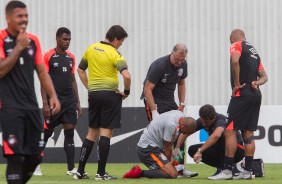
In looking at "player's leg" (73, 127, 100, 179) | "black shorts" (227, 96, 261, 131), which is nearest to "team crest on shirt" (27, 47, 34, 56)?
"player's leg" (73, 127, 100, 179)

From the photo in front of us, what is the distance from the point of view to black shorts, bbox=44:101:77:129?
12.6 m

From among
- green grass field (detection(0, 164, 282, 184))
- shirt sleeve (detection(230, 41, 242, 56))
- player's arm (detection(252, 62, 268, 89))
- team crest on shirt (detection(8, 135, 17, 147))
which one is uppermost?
shirt sleeve (detection(230, 41, 242, 56))

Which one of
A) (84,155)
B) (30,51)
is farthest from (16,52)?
(84,155)

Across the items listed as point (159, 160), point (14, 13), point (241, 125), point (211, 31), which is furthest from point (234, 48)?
point (211, 31)

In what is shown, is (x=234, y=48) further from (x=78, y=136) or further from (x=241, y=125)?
(x=78, y=136)

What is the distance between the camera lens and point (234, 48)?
11711 millimetres

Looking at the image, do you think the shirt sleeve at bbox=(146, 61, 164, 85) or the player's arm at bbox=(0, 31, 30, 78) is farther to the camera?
the shirt sleeve at bbox=(146, 61, 164, 85)

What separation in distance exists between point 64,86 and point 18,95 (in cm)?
463

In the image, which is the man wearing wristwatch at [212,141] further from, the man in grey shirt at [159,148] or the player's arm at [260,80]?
the player's arm at [260,80]

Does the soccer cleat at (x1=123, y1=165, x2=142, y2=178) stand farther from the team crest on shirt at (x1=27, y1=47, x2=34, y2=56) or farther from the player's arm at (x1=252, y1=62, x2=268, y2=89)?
the team crest on shirt at (x1=27, y1=47, x2=34, y2=56)

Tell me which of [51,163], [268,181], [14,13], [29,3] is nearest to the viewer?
[14,13]

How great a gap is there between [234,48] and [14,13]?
4414 mm

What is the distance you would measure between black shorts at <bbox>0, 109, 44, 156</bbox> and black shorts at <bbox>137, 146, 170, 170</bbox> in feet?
12.4

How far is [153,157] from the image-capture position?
11.8 metres
